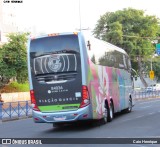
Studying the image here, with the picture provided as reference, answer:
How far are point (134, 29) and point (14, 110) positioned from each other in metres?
47.3

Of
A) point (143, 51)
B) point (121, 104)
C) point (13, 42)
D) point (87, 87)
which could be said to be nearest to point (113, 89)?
point (121, 104)

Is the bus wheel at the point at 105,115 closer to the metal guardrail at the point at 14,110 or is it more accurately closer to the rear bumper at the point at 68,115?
the rear bumper at the point at 68,115

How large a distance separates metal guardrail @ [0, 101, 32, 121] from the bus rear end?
10117mm

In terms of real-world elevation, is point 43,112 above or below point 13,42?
below

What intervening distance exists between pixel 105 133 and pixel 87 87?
2226mm

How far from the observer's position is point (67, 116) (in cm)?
1691

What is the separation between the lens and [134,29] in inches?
2837

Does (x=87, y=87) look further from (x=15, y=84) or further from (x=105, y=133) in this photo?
(x=15, y=84)

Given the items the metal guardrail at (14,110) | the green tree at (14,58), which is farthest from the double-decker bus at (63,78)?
the green tree at (14,58)

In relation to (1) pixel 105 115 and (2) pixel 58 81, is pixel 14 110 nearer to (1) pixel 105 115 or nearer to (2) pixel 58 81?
(1) pixel 105 115

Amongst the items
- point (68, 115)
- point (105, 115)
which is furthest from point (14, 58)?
point (68, 115)

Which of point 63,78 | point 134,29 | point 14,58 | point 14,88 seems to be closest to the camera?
point 63,78

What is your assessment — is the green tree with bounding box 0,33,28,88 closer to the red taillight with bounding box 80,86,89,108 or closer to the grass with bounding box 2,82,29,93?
the grass with bounding box 2,82,29,93

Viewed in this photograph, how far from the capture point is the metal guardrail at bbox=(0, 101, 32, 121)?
89.4 feet
